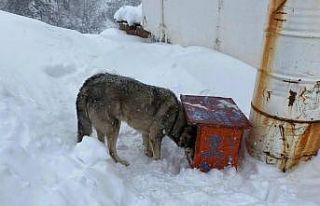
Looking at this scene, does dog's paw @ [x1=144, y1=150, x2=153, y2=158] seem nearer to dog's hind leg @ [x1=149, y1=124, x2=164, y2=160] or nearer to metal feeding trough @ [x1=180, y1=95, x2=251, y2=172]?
dog's hind leg @ [x1=149, y1=124, x2=164, y2=160]

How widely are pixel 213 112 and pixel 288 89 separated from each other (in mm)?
890

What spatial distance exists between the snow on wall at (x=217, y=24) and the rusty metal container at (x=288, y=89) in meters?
1.20

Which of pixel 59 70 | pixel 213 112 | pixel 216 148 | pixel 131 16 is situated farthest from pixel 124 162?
pixel 131 16

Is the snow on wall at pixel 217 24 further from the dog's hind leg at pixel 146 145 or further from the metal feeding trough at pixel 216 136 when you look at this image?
the dog's hind leg at pixel 146 145

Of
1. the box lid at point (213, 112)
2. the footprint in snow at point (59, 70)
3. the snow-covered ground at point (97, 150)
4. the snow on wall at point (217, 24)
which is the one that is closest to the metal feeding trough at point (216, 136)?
the box lid at point (213, 112)

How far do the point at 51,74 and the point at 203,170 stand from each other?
3770mm

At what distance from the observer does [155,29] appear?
1036 cm

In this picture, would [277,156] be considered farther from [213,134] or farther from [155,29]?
[155,29]

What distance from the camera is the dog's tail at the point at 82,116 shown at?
439 centimetres

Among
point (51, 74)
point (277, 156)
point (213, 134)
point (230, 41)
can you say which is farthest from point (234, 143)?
point (51, 74)

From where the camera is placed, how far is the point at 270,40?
407cm

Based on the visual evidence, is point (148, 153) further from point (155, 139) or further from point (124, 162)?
point (124, 162)

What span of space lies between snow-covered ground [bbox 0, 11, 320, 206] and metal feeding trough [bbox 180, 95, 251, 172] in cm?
13

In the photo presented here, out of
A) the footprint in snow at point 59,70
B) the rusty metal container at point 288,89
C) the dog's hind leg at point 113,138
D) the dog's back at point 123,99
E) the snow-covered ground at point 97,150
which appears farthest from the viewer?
the footprint in snow at point 59,70
